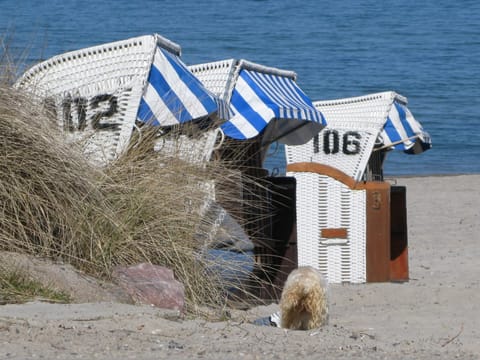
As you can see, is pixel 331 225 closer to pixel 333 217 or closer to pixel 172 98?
pixel 333 217

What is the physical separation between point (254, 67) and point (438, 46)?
38.3 m

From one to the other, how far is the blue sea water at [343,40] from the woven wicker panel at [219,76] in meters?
7.71

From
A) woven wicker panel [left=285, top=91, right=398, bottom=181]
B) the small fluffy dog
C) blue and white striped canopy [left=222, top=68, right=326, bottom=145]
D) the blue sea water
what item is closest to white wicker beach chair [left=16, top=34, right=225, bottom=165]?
blue and white striped canopy [left=222, top=68, right=326, bottom=145]

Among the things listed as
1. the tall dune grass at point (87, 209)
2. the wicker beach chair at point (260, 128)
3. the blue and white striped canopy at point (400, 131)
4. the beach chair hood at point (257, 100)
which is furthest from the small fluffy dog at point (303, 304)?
the blue and white striped canopy at point (400, 131)

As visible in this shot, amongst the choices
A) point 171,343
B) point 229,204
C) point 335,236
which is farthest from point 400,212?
point 171,343

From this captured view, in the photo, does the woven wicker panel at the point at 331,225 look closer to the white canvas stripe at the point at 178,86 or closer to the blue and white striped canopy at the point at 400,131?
the blue and white striped canopy at the point at 400,131

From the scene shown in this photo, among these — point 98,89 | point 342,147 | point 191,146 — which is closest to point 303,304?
point 191,146

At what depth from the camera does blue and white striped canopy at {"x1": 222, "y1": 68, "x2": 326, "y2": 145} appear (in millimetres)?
7016

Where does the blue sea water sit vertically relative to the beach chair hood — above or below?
above

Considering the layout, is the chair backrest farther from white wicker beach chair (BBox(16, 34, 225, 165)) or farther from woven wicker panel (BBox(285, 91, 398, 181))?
woven wicker panel (BBox(285, 91, 398, 181))

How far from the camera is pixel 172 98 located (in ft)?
21.2

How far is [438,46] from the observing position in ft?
147

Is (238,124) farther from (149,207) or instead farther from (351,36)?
(351,36)

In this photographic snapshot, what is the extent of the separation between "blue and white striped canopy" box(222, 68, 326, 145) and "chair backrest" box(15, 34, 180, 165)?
2.33ft
